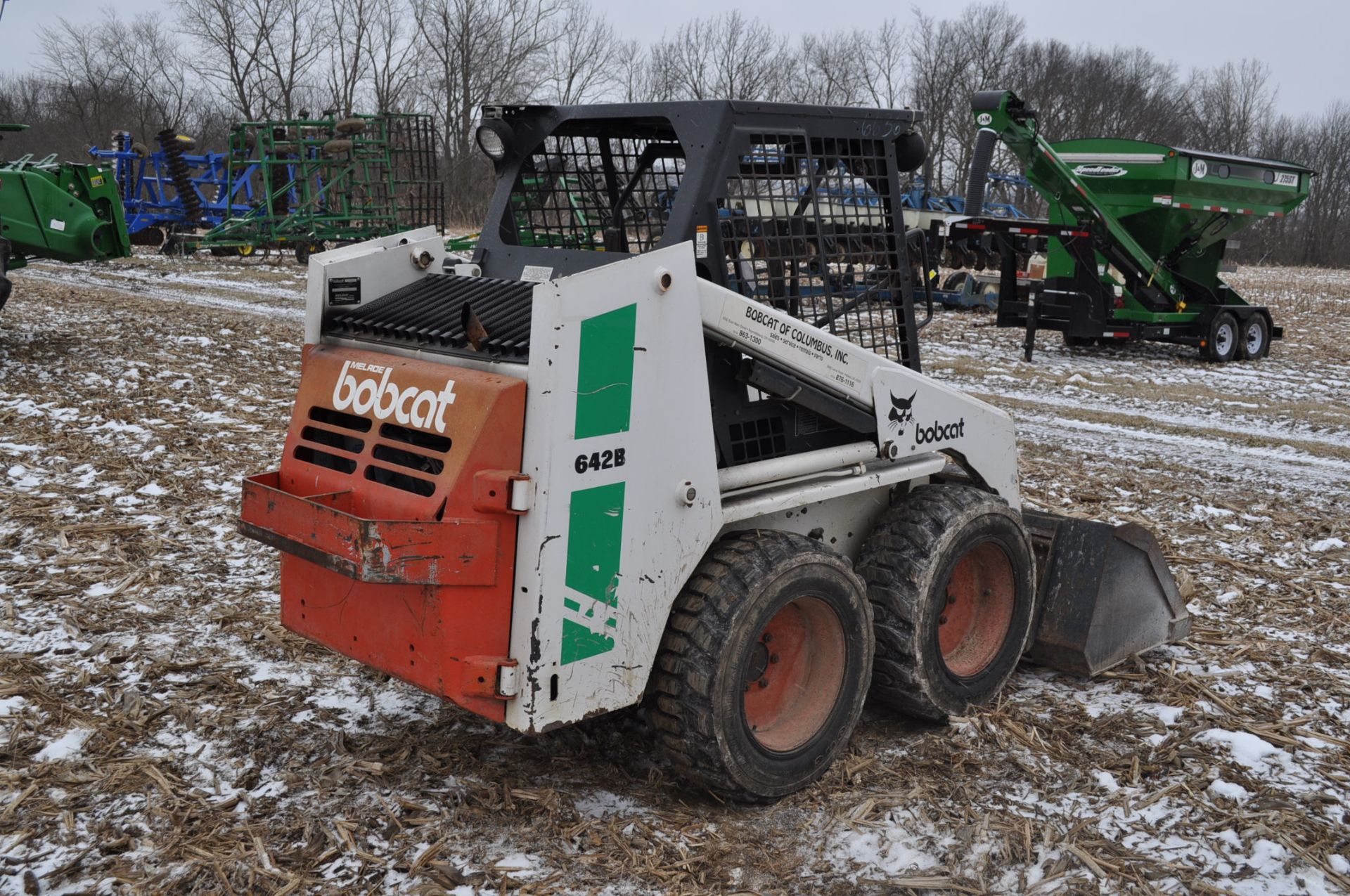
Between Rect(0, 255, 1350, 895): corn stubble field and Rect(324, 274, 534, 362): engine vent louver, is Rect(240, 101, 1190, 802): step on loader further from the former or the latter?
Rect(0, 255, 1350, 895): corn stubble field

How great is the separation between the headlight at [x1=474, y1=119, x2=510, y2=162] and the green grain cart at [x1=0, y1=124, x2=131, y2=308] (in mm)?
8174

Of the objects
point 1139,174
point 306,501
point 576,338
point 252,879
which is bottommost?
point 252,879

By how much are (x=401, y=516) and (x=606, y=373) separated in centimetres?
75

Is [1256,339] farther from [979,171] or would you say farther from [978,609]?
[978,609]

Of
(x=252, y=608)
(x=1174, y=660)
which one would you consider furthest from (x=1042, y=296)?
(x=252, y=608)

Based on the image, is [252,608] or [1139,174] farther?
[1139,174]

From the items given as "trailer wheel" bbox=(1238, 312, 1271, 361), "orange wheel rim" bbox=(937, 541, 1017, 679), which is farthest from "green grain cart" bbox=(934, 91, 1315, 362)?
"orange wheel rim" bbox=(937, 541, 1017, 679)

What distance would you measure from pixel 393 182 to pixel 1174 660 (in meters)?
18.8

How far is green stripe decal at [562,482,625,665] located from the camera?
3.32 m

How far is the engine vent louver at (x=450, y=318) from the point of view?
3520 mm

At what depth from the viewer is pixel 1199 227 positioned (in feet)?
47.6

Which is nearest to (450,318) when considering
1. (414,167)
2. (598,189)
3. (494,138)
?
(494,138)

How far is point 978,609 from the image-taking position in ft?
15.8

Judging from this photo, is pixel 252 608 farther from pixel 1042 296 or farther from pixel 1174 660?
pixel 1042 296
